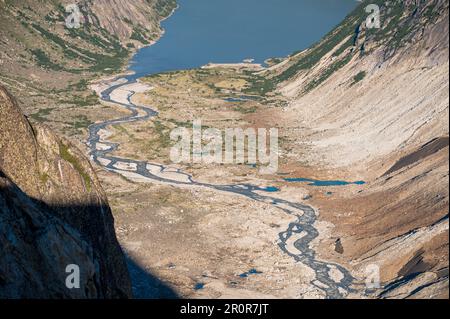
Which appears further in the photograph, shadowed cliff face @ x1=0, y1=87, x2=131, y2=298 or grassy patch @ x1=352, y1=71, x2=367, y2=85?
grassy patch @ x1=352, y1=71, x2=367, y2=85

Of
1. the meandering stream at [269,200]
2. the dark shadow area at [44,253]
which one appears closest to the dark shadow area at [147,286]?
the dark shadow area at [44,253]

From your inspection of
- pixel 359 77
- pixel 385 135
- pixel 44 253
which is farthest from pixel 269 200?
pixel 44 253

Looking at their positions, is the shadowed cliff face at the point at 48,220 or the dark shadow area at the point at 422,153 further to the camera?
the dark shadow area at the point at 422,153

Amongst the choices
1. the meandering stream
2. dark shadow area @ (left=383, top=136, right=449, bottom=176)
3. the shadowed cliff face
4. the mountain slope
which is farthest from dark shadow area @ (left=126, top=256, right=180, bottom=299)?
dark shadow area @ (left=383, top=136, right=449, bottom=176)

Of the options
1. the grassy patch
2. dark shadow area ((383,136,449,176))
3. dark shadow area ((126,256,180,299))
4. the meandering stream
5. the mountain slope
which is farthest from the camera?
the grassy patch

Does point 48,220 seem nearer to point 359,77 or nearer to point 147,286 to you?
point 147,286

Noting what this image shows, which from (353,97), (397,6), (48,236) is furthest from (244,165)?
(48,236)

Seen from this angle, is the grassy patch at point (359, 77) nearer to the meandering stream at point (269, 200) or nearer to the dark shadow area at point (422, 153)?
the meandering stream at point (269, 200)

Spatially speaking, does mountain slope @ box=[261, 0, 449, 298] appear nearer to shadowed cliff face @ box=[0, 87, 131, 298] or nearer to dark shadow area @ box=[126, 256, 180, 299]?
dark shadow area @ box=[126, 256, 180, 299]

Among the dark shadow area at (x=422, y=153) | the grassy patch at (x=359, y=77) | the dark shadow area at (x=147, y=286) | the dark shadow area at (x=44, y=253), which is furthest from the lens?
the grassy patch at (x=359, y=77)
